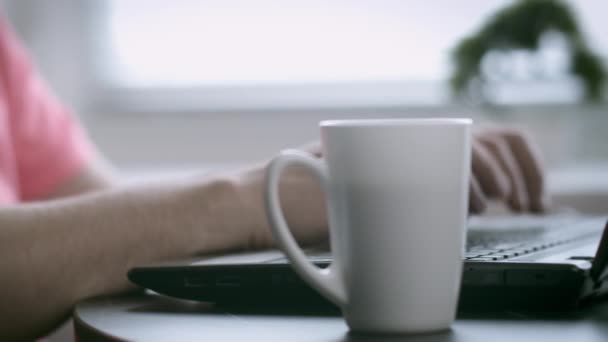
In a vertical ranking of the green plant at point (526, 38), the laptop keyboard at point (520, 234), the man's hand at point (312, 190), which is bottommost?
the laptop keyboard at point (520, 234)

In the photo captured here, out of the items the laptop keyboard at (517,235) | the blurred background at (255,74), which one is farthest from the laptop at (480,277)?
the blurred background at (255,74)

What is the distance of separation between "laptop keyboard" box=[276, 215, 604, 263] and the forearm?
0.10 metres

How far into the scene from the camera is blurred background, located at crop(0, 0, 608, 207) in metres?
1.88

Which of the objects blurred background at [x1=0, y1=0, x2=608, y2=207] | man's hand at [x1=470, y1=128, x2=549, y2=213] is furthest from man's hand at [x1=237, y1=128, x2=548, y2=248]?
blurred background at [x1=0, y1=0, x2=608, y2=207]

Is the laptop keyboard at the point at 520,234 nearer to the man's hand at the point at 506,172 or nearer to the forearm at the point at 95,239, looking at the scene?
the man's hand at the point at 506,172

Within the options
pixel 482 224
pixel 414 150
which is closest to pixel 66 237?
pixel 414 150

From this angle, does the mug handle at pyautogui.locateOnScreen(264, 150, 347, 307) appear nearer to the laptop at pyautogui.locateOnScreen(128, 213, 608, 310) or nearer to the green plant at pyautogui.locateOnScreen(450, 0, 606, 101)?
the laptop at pyautogui.locateOnScreen(128, 213, 608, 310)

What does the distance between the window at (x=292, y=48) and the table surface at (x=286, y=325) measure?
144 centimetres

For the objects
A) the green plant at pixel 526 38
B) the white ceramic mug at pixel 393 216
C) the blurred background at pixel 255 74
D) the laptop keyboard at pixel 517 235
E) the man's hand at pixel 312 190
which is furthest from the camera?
the blurred background at pixel 255 74

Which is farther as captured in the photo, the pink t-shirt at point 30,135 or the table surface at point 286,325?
the pink t-shirt at point 30,135

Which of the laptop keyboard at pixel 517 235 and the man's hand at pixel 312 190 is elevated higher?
the man's hand at pixel 312 190

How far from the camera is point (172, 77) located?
6.81ft

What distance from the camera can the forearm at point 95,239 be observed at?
0.65m

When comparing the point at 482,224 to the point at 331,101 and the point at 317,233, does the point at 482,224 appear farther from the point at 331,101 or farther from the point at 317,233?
the point at 331,101
